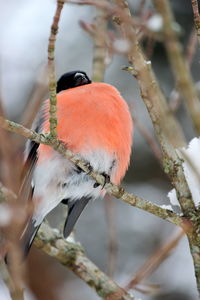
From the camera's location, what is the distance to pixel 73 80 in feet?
12.9

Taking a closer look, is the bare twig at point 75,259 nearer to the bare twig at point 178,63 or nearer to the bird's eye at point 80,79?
the bird's eye at point 80,79

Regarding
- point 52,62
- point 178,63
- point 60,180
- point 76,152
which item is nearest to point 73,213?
point 60,180

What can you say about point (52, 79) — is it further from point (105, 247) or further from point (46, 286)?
point (105, 247)

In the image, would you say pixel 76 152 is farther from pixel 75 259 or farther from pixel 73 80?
pixel 73 80

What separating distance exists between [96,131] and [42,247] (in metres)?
0.71

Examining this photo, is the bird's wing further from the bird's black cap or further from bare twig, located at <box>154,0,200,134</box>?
bare twig, located at <box>154,0,200,134</box>

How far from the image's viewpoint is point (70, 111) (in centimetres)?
335

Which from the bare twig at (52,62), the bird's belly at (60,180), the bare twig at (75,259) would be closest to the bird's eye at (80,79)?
the bird's belly at (60,180)

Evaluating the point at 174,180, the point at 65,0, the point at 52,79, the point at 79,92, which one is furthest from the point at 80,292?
the point at 65,0

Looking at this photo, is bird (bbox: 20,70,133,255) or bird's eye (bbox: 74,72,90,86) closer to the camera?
bird (bbox: 20,70,133,255)

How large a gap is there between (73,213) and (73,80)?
887 millimetres

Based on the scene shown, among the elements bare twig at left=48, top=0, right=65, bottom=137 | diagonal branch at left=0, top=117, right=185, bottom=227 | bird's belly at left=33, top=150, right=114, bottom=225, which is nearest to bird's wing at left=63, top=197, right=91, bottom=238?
bird's belly at left=33, top=150, right=114, bottom=225

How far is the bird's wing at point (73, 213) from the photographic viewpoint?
3.44m

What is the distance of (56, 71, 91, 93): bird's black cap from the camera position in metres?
3.90
